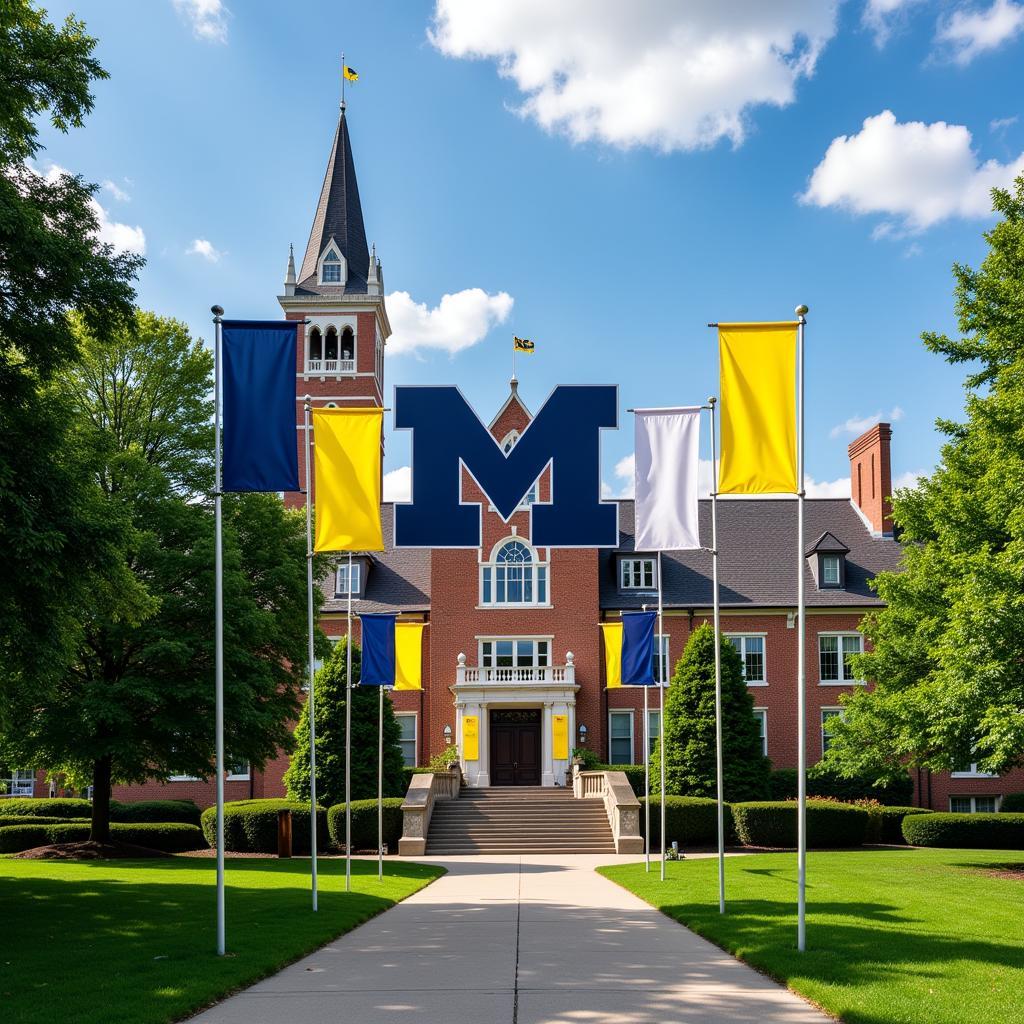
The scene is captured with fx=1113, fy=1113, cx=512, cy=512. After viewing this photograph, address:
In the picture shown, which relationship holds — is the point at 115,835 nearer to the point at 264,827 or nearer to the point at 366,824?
the point at 264,827

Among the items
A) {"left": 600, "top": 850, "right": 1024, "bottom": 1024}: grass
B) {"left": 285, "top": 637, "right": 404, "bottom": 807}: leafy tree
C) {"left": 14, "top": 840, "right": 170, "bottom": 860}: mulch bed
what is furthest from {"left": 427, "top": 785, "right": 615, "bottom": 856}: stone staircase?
{"left": 14, "top": 840, "right": 170, "bottom": 860}: mulch bed

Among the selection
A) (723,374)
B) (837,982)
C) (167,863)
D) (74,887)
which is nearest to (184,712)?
(167,863)

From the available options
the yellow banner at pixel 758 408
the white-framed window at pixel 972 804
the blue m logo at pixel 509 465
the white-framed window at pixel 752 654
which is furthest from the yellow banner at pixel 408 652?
the white-framed window at pixel 972 804

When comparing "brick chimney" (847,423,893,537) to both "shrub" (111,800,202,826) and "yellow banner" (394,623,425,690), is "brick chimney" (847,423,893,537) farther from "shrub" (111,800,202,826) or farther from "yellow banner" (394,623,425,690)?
"shrub" (111,800,202,826)

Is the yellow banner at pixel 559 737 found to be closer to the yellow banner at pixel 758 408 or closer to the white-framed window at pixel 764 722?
the white-framed window at pixel 764 722

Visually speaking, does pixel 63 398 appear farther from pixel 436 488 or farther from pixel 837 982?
pixel 837 982

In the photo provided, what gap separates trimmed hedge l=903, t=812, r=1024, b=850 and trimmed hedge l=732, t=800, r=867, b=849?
2019 millimetres

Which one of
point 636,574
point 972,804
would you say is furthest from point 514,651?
point 972,804

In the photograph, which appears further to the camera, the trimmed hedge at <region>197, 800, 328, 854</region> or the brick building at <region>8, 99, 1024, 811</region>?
the brick building at <region>8, 99, 1024, 811</region>

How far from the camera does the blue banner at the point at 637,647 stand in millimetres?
26109

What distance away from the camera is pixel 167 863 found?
26.9 metres

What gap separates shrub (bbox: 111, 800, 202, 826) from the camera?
39.6 m

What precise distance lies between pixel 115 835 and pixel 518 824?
1190 cm

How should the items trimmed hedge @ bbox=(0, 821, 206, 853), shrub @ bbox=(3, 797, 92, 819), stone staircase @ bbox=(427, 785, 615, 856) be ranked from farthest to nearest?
1. shrub @ bbox=(3, 797, 92, 819)
2. stone staircase @ bbox=(427, 785, 615, 856)
3. trimmed hedge @ bbox=(0, 821, 206, 853)
